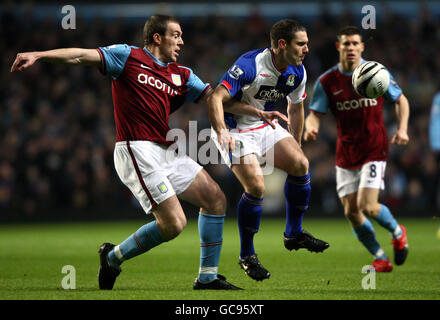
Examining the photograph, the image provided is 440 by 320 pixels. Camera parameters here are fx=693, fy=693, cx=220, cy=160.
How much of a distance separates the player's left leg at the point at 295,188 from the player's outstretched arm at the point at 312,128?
58 cm

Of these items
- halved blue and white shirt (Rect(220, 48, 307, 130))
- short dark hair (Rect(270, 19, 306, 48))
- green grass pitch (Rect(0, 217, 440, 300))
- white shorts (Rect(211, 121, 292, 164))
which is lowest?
green grass pitch (Rect(0, 217, 440, 300))

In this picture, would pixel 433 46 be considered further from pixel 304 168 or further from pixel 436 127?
pixel 304 168

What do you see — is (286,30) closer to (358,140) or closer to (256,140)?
(256,140)

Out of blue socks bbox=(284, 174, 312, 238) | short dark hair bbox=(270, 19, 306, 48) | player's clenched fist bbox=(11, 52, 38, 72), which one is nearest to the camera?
player's clenched fist bbox=(11, 52, 38, 72)

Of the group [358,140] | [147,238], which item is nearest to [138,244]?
[147,238]

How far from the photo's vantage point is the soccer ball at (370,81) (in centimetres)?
718

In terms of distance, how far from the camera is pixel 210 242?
6.12 m

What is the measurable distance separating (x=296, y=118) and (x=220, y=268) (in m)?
2.02

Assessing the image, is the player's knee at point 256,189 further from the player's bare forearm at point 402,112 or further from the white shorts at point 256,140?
the player's bare forearm at point 402,112

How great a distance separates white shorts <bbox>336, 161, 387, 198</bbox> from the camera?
25.7 feet

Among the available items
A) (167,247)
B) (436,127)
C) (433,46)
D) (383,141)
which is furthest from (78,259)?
(433,46)

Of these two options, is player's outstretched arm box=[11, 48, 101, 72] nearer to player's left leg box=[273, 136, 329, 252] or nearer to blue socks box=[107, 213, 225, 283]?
blue socks box=[107, 213, 225, 283]

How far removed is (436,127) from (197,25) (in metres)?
9.41

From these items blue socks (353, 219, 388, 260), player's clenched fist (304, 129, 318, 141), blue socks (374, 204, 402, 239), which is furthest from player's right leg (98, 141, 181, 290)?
blue socks (374, 204, 402, 239)
